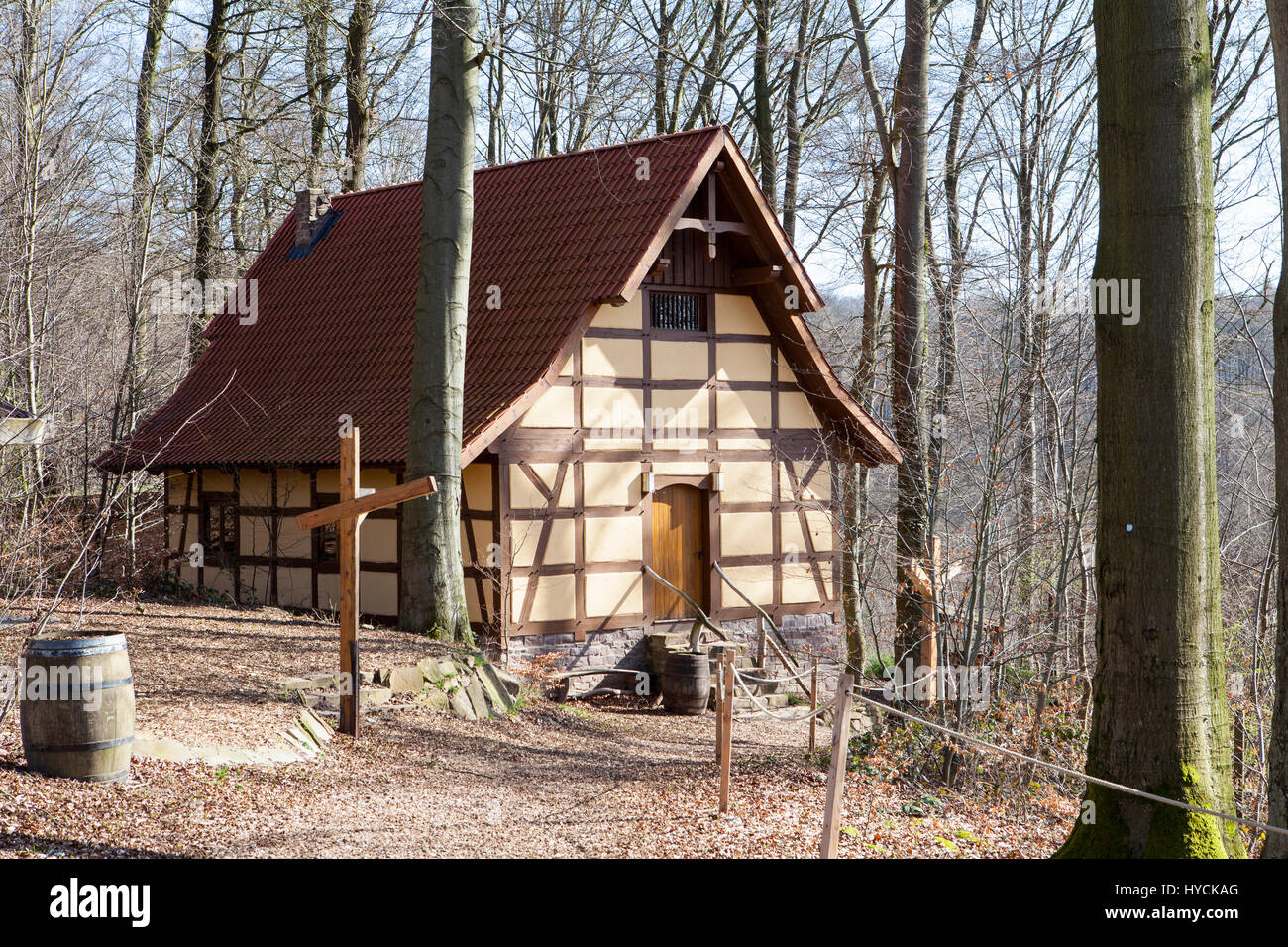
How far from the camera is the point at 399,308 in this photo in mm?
17141

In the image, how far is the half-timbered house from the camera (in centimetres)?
1495

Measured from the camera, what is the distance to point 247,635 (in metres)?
11.7

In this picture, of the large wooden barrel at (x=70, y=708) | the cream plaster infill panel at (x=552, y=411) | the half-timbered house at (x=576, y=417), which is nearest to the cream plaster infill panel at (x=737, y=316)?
the half-timbered house at (x=576, y=417)

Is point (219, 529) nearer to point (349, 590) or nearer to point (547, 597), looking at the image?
point (547, 597)

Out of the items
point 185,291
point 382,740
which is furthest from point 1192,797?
point 185,291

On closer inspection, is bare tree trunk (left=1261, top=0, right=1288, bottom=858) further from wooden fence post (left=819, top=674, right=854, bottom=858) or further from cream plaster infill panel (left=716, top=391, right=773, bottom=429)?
cream plaster infill panel (left=716, top=391, right=773, bottom=429)

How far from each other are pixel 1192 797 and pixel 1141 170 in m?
2.90

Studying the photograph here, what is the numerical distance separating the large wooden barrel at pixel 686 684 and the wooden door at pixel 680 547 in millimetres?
1421

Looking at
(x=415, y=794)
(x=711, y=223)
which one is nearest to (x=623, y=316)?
(x=711, y=223)

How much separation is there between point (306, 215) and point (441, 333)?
9.05 metres

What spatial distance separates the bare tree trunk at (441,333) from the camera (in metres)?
12.2

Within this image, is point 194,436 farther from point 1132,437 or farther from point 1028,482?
point 1132,437

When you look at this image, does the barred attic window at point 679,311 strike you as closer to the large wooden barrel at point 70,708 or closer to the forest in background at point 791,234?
the forest in background at point 791,234

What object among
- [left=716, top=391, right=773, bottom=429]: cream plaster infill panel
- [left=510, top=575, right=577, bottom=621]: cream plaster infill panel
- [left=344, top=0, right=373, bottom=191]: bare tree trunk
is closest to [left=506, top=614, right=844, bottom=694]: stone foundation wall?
[left=510, top=575, right=577, bottom=621]: cream plaster infill panel
